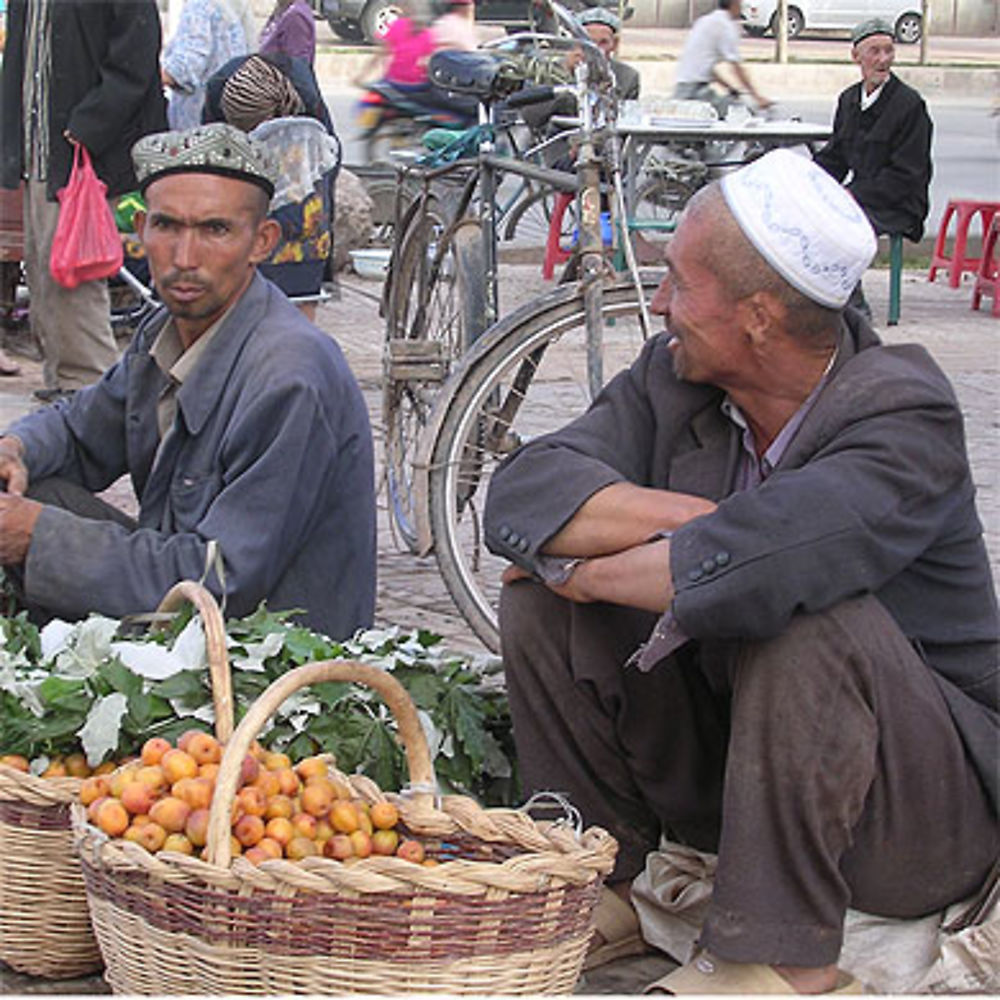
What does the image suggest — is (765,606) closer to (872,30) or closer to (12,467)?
(12,467)

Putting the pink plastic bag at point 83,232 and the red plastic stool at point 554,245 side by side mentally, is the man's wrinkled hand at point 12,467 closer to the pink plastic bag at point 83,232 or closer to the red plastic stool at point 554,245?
the pink plastic bag at point 83,232

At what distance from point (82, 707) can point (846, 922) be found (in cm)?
125

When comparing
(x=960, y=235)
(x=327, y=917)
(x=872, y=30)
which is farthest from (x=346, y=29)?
(x=327, y=917)

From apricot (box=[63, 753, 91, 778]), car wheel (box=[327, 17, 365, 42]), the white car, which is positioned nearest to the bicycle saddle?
apricot (box=[63, 753, 91, 778])

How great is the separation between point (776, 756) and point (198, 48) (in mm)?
7319

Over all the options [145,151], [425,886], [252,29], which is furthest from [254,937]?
[252,29]

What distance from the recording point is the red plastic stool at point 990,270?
1088 cm

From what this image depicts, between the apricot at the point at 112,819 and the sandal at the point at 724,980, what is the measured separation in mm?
836

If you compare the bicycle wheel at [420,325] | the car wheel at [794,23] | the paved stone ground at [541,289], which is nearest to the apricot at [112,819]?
the paved stone ground at [541,289]

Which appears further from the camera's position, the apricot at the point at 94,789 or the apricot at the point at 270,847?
the apricot at the point at 94,789

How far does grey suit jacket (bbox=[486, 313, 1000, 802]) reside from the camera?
2635mm

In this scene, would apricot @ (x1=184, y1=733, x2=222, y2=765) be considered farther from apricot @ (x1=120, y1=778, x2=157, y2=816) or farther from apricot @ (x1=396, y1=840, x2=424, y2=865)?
apricot @ (x1=396, y1=840, x2=424, y2=865)

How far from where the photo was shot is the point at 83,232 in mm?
7164

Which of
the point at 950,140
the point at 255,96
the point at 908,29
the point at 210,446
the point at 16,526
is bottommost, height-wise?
the point at 950,140
